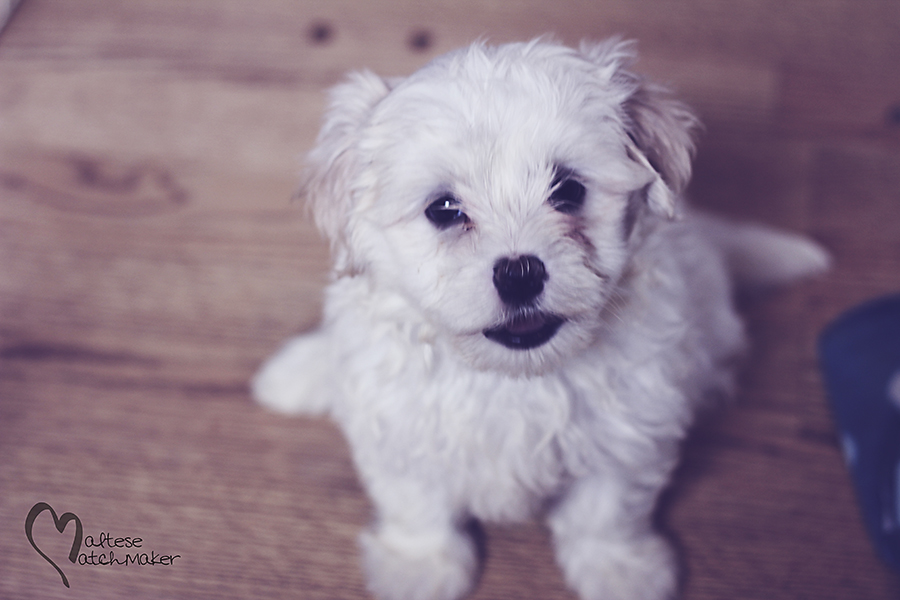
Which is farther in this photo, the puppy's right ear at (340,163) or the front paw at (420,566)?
the front paw at (420,566)

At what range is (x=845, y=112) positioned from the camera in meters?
2.05

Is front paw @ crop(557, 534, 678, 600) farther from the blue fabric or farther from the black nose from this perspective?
the black nose

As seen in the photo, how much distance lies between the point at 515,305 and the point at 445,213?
187 millimetres

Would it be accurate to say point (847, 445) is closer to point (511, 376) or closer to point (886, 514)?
point (886, 514)

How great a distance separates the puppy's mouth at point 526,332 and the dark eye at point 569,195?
0.17 m

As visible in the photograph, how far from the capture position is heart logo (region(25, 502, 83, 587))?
1.50 m

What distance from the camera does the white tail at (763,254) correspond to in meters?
1.68

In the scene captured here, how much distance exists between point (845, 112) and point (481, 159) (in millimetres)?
1607

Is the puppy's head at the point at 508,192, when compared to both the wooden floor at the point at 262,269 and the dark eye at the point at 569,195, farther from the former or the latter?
the wooden floor at the point at 262,269

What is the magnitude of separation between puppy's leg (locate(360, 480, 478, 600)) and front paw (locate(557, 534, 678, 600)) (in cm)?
22

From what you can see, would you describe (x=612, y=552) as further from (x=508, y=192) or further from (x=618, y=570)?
(x=508, y=192)

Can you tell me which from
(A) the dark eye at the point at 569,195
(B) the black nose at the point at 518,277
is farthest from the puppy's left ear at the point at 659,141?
(B) the black nose at the point at 518,277

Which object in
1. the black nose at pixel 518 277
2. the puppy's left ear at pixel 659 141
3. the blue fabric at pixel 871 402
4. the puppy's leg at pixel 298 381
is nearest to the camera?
the black nose at pixel 518 277

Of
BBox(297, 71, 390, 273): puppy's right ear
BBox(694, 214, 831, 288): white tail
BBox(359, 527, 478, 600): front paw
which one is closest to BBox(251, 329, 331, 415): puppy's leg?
BBox(359, 527, 478, 600): front paw
